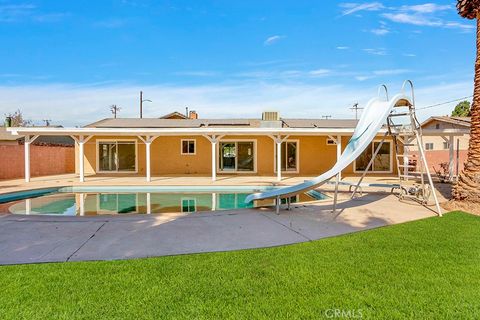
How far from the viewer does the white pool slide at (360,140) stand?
7.47 metres

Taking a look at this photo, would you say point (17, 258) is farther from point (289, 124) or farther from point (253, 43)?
point (289, 124)

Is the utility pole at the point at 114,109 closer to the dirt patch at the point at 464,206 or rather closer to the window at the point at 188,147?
the window at the point at 188,147

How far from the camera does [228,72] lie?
26000mm

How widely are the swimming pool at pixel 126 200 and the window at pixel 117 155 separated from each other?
7.03 meters

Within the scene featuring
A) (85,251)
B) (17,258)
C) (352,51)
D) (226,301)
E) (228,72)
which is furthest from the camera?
(228,72)

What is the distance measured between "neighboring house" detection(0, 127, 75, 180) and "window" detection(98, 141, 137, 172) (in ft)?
9.26

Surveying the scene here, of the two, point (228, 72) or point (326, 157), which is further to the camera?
point (228, 72)

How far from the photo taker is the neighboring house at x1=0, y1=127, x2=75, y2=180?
57.9 feet

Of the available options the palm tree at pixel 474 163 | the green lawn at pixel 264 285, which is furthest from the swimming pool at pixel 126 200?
the green lawn at pixel 264 285

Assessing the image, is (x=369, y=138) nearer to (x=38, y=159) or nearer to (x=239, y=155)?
(x=239, y=155)

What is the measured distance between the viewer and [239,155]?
68.5ft

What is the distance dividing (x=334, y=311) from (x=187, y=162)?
18.3 meters

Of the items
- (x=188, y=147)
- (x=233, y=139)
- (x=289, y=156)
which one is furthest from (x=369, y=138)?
(x=188, y=147)

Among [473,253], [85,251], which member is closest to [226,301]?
[85,251]
